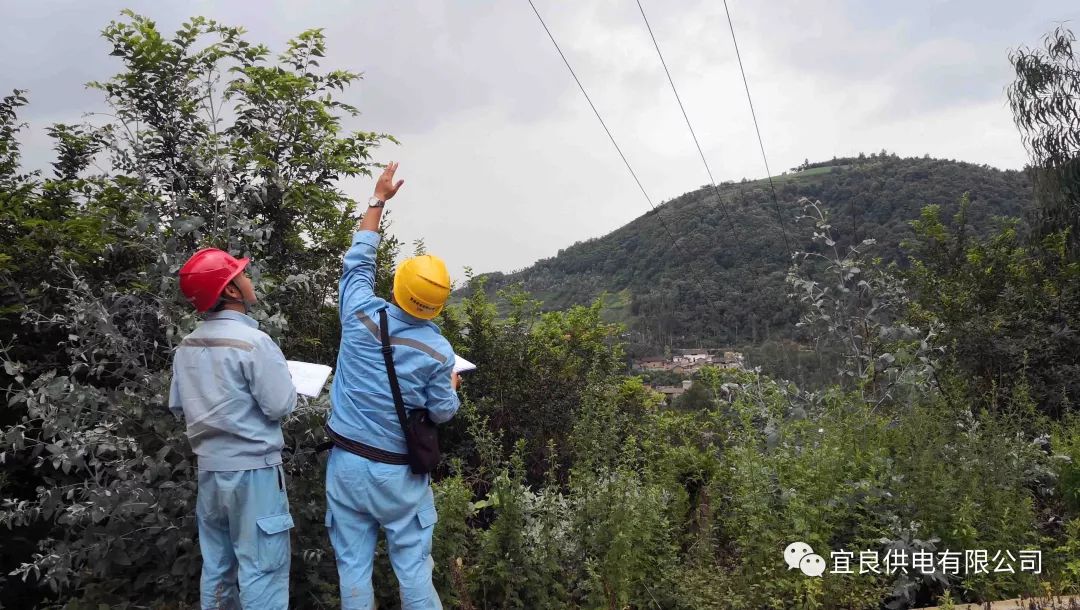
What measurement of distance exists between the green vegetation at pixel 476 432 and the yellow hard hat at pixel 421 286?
3.65 ft

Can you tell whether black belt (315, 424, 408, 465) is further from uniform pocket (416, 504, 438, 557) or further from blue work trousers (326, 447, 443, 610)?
uniform pocket (416, 504, 438, 557)

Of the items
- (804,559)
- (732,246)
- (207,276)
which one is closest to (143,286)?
(207,276)

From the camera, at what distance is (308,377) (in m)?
3.85

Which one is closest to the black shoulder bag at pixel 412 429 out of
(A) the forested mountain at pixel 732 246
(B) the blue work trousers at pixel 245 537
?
(B) the blue work trousers at pixel 245 537

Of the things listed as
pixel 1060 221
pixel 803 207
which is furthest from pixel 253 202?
pixel 1060 221

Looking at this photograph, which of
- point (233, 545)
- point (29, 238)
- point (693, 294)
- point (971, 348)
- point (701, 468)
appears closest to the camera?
point (233, 545)

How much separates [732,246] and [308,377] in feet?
99.6

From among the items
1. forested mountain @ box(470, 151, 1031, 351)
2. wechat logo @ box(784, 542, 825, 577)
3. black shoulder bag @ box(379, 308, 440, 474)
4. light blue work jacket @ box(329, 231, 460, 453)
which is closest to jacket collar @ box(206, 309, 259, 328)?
light blue work jacket @ box(329, 231, 460, 453)

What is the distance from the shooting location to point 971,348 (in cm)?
848

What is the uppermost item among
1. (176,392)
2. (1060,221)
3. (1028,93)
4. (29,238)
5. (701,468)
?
(1028,93)

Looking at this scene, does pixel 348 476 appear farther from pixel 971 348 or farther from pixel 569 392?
pixel 971 348

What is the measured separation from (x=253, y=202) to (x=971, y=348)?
298 inches

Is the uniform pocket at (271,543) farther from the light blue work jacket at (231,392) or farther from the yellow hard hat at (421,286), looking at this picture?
the yellow hard hat at (421,286)

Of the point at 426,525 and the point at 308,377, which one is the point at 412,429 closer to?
the point at 426,525
